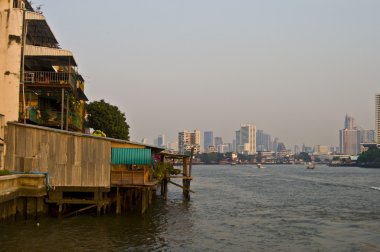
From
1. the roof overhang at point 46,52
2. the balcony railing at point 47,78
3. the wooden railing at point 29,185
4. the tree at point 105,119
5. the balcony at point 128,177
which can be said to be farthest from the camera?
the tree at point 105,119

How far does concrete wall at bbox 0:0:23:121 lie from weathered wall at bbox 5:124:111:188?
3.49 metres

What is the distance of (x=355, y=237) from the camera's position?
32.8m

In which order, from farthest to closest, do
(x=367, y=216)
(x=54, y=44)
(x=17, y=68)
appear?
1. (x=54, y=44)
2. (x=367, y=216)
3. (x=17, y=68)

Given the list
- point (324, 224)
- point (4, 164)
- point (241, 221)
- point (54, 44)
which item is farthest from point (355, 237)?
point (54, 44)

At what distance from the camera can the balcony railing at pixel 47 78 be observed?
151ft

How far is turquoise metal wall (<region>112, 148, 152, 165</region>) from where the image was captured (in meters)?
35.1

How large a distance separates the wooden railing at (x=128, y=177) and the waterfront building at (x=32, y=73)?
944cm

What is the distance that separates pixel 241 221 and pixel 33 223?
16.8 metres

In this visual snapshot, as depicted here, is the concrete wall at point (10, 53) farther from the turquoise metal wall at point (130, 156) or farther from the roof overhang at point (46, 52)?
the roof overhang at point (46, 52)

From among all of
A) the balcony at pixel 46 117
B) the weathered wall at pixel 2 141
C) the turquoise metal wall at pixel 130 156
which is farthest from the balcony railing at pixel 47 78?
the turquoise metal wall at pixel 130 156

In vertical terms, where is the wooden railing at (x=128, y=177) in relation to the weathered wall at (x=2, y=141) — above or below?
below

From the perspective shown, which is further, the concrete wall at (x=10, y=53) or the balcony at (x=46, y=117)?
the balcony at (x=46, y=117)

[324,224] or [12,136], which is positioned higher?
[12,136]

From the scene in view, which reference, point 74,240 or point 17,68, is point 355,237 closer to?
point 74,240
